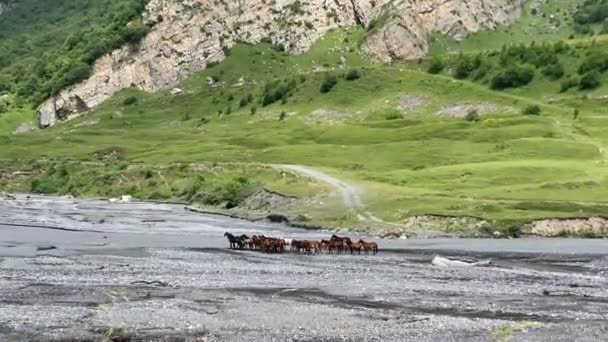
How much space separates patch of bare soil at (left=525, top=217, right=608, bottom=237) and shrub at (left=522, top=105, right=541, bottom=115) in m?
80.2

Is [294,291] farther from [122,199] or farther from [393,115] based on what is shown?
[393,115]

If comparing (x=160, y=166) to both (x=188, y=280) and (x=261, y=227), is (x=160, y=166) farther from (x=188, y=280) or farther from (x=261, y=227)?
(x=188, y=280)

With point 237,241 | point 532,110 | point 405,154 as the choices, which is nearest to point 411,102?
point 532,110

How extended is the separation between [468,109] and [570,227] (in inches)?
3751

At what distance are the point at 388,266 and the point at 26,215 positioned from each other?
196 feet

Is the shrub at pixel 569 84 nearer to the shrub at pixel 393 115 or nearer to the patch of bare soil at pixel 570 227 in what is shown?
the shrub at pixel 393 115

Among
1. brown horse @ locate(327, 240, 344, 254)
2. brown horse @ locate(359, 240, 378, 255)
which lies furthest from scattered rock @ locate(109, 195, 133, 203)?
brown horse @ locate(359, 240, 378, 255)

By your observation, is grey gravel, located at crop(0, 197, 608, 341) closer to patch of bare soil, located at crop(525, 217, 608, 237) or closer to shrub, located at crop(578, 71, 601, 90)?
patch of bare soil, located at crop(525, 217, 608, 237)

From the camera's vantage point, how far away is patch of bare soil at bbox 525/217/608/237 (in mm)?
83375

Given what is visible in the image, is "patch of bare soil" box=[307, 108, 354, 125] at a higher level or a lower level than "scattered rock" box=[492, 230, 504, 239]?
higher

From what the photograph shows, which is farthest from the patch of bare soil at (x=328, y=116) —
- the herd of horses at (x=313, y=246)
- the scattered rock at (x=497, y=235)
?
the herd of horses at (x=313, y=246)

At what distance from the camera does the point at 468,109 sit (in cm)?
17750

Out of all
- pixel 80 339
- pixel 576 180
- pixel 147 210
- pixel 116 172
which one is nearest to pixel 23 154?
pixel 116 172

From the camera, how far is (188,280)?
5200 cm
